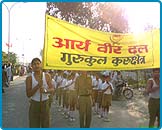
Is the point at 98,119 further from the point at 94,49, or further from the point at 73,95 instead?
the point at 94,49

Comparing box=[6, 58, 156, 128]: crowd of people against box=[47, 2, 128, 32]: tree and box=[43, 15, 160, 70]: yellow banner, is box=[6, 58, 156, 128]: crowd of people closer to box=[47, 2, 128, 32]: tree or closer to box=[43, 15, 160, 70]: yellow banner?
box=[43, 15, 160, 70]: yellow banner

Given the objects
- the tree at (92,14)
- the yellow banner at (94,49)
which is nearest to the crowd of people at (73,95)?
the yellow banner at (94,49)

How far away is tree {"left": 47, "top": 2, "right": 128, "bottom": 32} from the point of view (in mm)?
19594

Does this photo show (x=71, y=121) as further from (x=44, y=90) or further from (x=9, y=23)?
(x=9, y=23)

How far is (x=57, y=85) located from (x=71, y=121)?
354cm

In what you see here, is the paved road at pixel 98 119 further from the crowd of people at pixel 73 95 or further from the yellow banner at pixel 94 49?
the yellow banner at pixel 94 49

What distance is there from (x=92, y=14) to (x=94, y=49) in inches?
535

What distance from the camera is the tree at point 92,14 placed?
19594 mm

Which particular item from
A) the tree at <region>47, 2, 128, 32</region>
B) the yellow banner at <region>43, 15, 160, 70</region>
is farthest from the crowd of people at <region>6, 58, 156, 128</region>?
the tree at <region>47, 2, 128, 32</region>

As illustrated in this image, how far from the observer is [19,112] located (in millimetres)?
12547

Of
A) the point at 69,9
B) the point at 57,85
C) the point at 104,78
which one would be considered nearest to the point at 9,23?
the point at 69,9

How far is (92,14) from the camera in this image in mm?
20422

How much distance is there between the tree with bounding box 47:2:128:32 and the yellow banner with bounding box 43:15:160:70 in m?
12.1

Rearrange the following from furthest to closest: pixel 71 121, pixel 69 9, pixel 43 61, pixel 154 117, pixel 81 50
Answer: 1. pixel 69 9
2. pixel 71 121
3. pixel 154 117
4. pixel 81 50
5. pixel 43 61
